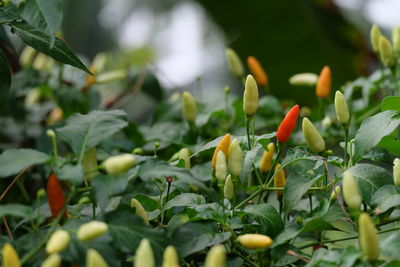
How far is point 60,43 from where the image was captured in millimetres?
744

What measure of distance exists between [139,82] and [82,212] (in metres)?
0.72

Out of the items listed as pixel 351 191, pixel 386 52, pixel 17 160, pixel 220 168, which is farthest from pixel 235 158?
pixel 386 52

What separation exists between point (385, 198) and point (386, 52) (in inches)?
18.0

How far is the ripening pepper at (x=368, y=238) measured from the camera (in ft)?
1.72

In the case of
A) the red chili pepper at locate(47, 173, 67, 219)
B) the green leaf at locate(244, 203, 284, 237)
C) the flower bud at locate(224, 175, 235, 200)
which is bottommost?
the green leaf at locate(244, 203, 284, 237)

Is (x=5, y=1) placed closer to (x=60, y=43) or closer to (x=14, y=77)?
(x=60, y=43)

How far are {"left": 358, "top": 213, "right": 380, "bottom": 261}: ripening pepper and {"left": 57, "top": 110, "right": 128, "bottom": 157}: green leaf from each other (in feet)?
0.93

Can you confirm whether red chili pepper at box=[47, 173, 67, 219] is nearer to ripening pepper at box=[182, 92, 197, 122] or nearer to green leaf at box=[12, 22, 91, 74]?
green leaf at box=[12, 22, 91, 74]

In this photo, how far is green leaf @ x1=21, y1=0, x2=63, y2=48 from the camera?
2.02 ft

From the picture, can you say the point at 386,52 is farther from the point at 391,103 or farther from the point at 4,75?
the point at 4,75

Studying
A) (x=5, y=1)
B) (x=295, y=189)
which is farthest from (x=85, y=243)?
(x=5, y=1)

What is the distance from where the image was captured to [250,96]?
0.76 metres

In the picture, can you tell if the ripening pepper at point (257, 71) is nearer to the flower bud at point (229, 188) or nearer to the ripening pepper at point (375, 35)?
the ripening pepper at point (375, 35)

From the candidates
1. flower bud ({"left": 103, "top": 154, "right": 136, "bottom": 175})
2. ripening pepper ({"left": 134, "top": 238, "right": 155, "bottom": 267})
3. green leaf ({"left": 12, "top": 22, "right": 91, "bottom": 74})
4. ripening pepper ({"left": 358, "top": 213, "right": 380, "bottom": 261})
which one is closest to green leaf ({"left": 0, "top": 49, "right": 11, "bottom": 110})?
green leaf ({"left": 12, "top": 22, "right": 91, "bottom": 74})
